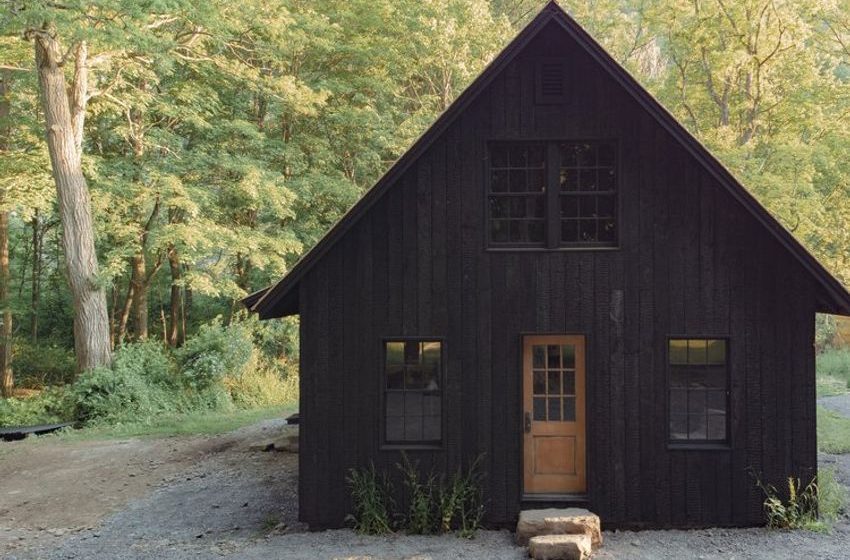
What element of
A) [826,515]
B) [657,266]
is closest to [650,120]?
[657,266]

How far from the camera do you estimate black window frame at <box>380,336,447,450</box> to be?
27.8 ft

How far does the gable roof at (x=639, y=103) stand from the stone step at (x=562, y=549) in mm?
4248

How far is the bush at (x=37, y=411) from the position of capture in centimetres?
1583

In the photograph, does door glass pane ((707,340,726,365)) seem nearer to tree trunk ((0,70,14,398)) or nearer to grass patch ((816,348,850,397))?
grass patch ((816,348,850,397))

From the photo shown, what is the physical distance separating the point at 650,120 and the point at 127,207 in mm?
14451

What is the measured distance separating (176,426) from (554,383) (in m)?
10.1

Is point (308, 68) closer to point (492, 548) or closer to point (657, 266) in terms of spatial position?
point (657, 266)

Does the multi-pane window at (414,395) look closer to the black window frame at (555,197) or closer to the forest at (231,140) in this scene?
the black window frame at (555,197)

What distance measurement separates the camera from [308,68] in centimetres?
2319

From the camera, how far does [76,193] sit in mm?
Result: 16031

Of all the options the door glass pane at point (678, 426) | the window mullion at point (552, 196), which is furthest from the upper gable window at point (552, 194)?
the door glass pane at point (678, 426)

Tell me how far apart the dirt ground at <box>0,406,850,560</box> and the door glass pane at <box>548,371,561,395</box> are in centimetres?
184

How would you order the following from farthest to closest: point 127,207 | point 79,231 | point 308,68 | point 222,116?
point 308,68
point 222,116
point 127,207
point 79,231

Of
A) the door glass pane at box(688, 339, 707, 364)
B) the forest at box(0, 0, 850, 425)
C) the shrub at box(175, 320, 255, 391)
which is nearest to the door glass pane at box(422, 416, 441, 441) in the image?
the door glass pane at box(688, 339, 707, 364)
